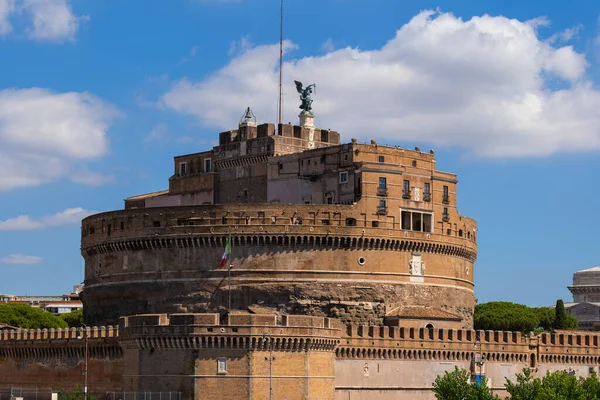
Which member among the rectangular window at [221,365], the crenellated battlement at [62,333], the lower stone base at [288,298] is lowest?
the rectangular window at [221,365]

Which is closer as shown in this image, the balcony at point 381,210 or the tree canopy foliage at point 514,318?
the balcony at point 381,210

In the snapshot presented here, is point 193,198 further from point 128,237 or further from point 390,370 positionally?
point 390,370

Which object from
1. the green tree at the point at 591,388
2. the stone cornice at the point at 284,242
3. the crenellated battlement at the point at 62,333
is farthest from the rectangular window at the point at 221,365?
the green tree at the point at 591,388

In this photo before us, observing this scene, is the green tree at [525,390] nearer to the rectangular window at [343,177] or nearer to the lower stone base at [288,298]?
the lower stone base at [288,298]

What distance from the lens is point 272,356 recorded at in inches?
2840

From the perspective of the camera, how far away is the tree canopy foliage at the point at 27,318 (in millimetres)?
120312

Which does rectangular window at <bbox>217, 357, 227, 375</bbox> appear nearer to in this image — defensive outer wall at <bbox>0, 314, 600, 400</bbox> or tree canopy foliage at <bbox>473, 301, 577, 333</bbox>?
defensive outer wall at <bbox>0, 314, 600, 400</bbox>

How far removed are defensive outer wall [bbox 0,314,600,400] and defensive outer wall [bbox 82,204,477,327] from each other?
6.97 m

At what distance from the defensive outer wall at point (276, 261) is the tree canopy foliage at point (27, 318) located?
28.2 m

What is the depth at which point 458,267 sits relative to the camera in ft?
322

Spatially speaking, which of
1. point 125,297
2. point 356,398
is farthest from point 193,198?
point 356,398

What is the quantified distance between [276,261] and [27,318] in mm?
39408

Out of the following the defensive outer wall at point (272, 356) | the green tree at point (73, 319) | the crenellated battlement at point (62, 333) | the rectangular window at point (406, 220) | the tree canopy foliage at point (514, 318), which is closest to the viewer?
the defensive outer wall at point (272, 356)

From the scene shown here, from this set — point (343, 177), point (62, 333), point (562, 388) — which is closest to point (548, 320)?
point (343, 177)
